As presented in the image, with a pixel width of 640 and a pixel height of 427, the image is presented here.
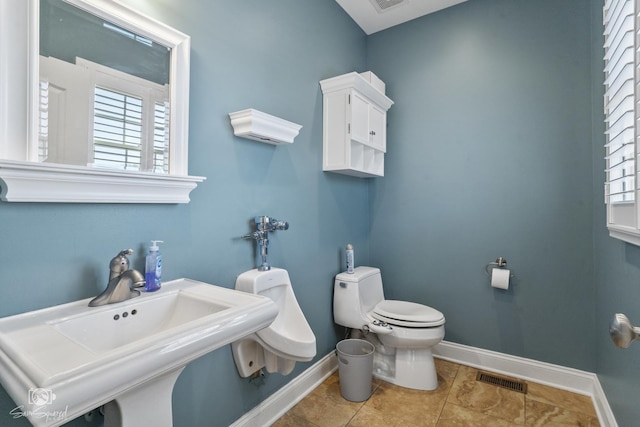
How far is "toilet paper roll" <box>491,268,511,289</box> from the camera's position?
6.60ft

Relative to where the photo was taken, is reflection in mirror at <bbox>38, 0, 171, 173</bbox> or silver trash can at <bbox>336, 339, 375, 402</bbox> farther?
silver trash can at <bbox>336, 339, 375, 402</bbox>

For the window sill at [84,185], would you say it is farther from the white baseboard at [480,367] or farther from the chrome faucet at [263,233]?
the white baseboard at [480,367]

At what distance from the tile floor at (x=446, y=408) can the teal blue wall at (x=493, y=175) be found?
296 millimetres

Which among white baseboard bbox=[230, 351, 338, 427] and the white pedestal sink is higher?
the white pedestal sink

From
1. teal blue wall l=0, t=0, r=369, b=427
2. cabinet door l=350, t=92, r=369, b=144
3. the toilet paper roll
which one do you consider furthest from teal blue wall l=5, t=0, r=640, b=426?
cabinet door l=350, t=92, r=369, b=144

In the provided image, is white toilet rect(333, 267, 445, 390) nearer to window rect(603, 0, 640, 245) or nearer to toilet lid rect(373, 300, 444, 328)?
toilet lid rect(373, 300, 444, 328)

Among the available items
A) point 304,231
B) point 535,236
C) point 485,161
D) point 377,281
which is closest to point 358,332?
point 377,281

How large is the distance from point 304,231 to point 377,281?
2.58 feet

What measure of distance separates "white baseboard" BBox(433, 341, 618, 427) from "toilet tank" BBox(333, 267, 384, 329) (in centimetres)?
74

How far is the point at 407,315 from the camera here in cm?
199

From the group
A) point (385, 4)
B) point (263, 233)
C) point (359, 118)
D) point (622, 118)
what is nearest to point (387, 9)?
point (385, 4)

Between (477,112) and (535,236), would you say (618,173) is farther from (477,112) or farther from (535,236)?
(477,112)

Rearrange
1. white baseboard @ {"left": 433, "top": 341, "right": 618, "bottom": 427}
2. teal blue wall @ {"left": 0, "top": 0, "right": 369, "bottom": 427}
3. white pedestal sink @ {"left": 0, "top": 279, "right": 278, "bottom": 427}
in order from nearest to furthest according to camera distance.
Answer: white pedestal sink @ {"left": 0, "top": 279, "right": 278, "bottom": 427}
teal blue wall @ {"left": 0, "top": 0, "right": 369, "bottom": 427}
white baseboard @ {"left": 433, "top": 341, "right": 618, "bottom": 427}

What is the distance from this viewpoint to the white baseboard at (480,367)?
1591 millimetres
